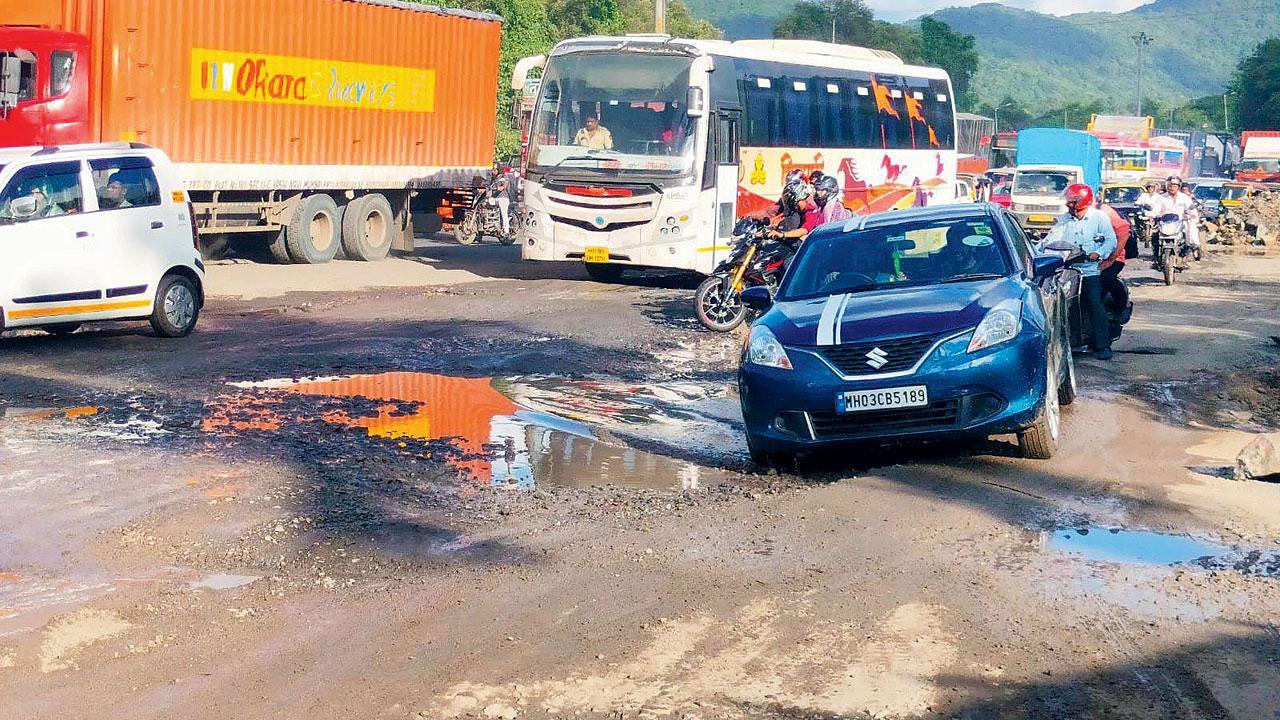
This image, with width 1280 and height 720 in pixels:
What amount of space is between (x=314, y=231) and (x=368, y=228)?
1.48 metres

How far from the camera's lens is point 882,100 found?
26.3 metres

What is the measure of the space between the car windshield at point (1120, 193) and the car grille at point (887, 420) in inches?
1380

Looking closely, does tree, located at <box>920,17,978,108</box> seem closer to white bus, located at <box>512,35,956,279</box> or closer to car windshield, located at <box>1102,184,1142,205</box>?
car windshield, located at <box>1102,184,1142,205</box>

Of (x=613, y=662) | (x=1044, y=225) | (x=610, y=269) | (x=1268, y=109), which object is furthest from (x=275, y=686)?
(x=1268, y=109)

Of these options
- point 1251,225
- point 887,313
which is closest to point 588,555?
point 887,313

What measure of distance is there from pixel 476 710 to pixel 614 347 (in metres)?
9.81

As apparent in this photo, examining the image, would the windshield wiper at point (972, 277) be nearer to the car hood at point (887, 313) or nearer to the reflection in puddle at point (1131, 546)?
the car hood at point (887, 313)

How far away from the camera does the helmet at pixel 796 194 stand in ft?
50.3

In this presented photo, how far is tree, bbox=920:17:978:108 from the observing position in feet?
400

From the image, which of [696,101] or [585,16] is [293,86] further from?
[585,16]

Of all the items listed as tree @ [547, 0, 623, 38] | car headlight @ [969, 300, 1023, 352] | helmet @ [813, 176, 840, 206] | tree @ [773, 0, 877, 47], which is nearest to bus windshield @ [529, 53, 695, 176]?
helmet @ [813, 176, 840, 206]

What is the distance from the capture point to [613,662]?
5.17 m

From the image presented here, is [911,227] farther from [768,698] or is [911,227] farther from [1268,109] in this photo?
[1268,109]

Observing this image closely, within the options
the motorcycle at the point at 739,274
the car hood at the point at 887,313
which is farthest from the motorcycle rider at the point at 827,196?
the car hood at the point at 887,313
